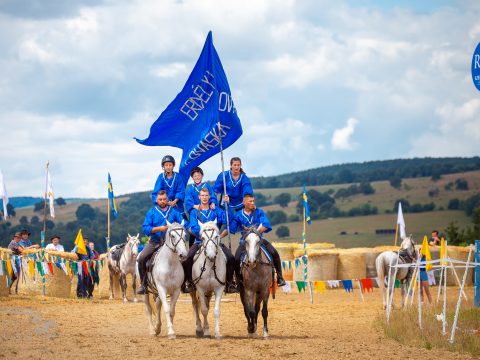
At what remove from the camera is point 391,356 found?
14.0m

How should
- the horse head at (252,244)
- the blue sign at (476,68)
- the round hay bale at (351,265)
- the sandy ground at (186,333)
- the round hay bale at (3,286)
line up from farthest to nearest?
the round hay bale at (351,265) → the round hay bale at (3,286) → the blue sign at (476,68) → the horse head at (252,244) → the sandy ground at (186,333)

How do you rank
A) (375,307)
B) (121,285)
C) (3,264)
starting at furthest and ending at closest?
(121,285) → (3,264) → (375,307)

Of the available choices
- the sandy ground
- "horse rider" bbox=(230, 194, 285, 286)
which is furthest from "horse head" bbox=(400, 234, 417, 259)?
"horse rider" bbox=(230, 194, 285, 286)

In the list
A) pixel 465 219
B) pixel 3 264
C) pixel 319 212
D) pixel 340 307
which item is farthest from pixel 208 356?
pixel 319 212

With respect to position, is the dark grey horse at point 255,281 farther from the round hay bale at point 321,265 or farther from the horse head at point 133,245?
the round hay bale at point 321,265

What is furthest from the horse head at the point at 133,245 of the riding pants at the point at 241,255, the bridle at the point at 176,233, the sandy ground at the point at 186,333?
the bridle at the point at 176,233

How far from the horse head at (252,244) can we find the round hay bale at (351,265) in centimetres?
1861

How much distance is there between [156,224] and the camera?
17.4 meters

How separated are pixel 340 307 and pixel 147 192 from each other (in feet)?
330

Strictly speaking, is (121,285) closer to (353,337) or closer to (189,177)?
(189,177)

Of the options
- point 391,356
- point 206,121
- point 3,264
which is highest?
point 206,121

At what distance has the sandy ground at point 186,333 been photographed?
14.3 m

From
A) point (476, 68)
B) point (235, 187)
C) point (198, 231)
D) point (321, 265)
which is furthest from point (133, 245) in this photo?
point (476, 68)

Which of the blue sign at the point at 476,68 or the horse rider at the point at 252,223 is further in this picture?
the horse rider at the point at 252,223
